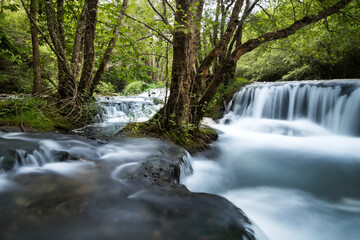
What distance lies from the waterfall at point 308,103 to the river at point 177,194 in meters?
1.16

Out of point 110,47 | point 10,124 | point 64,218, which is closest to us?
point 64,218

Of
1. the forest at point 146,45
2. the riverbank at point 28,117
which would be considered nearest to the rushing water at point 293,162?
the forest at point 146,45

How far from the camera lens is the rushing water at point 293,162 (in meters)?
2.61

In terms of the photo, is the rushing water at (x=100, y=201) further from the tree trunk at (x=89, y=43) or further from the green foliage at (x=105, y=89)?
the green foliage at (x=105, y=89)

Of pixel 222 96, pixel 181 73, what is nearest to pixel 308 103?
pixel 222 96

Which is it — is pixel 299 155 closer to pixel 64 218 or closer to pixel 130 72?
pixel 130 72

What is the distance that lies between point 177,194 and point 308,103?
28.3ft

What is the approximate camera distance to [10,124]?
4.55 metres

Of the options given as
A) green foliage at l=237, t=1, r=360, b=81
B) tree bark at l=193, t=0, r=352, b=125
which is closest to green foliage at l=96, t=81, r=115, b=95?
tree bark at l=193, t=0, r=352, b=125

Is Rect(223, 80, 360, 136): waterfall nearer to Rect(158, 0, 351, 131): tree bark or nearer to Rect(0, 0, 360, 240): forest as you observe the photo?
Rect(0, 0, 360, 240): forest

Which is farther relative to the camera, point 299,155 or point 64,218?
point 299,155

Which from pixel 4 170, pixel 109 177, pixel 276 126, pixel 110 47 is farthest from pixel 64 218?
pixel 276 126

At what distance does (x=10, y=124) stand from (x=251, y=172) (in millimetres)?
5476

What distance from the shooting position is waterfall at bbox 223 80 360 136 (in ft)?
24.0
